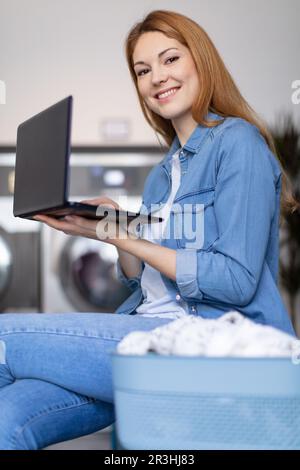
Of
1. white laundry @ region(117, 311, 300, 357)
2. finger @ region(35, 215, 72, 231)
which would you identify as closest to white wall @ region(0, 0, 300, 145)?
finger @ region(35, 215, 72, 231)

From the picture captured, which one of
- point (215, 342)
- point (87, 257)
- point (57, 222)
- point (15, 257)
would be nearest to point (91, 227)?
point (57, 222)

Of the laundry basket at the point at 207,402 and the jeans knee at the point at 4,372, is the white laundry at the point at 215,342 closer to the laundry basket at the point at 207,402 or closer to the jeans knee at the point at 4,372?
the laundry basket at the point at 207,402

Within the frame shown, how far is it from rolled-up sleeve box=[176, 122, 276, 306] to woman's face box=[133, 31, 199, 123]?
0.78ft

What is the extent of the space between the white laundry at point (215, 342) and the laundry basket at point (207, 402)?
2 centimetres

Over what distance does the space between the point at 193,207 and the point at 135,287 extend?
347 millimetres

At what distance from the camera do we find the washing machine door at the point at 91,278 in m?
3.69

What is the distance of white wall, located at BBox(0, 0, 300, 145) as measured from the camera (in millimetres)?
4012

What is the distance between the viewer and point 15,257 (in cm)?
377

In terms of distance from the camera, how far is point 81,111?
4008 millimetres

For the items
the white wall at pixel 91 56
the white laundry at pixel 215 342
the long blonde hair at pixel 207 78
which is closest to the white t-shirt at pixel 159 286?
the long blonde hair at pixel 207 78

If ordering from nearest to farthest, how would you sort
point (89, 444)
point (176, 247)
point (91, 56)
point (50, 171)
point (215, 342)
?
point (215, 342) → point (50, 171) → point (176, 247) → point (89, 444) → point (91, 56)

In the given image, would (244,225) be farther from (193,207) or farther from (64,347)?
(64,347)

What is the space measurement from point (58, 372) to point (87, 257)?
273 centimetres

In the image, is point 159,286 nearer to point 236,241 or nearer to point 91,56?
point 236,241
